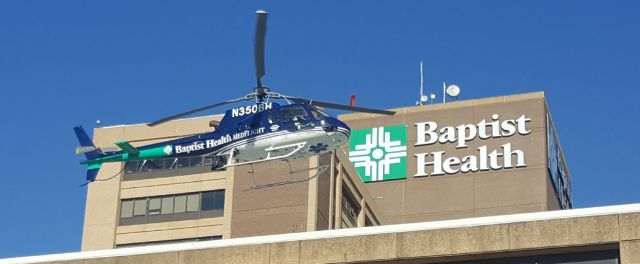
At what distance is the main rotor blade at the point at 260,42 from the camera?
123 feet

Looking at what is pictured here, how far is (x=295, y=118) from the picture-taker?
42906 mm

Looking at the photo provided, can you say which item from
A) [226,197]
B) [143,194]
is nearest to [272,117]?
[226,197]

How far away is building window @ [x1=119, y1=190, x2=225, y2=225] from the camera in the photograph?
6838cm

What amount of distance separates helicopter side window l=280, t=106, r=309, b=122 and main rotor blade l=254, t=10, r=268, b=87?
130 cm

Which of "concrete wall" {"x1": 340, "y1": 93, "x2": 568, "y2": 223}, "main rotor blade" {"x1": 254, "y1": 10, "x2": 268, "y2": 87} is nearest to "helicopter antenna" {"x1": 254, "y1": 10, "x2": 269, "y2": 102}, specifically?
"main rotor blade" {"x1": 254, "y1": 10, "x2": 268, "y2": 87}

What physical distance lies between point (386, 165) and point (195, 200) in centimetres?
3960

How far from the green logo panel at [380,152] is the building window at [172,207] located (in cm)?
3765

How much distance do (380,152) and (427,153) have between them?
12.1ft

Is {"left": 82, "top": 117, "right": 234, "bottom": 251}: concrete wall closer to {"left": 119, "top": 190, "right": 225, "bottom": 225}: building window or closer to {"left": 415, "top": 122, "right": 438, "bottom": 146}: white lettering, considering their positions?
{"left": 119, "top": 190, "right": 225, "bottom": 225}: building window

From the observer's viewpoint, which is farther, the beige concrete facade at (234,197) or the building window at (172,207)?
the building window at (172,207)

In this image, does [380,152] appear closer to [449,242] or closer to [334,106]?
[334,106]

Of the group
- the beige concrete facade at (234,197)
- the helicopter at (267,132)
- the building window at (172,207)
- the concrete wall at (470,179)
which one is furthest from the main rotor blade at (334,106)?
the concrete wall at (470,179)

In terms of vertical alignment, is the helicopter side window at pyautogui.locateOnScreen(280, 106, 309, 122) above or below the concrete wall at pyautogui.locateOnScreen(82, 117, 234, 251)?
below

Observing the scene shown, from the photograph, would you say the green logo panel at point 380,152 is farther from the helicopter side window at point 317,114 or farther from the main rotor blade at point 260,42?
the main rotor blade at point 260,42
